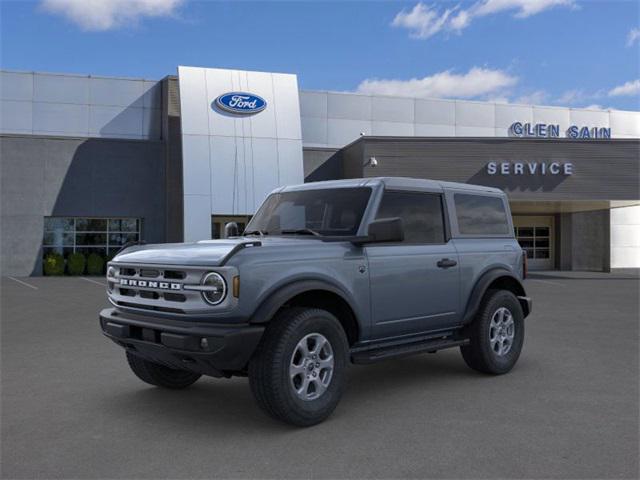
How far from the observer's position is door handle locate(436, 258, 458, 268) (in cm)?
590

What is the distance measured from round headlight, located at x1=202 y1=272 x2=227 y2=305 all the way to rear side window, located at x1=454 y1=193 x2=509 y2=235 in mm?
3010

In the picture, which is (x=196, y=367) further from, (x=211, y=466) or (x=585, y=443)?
(x=585, y=443)

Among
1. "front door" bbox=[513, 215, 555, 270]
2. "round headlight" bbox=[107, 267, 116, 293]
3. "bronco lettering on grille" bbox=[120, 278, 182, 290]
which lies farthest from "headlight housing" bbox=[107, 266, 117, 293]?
"front door" bbox=[513, 215, 555, 270]

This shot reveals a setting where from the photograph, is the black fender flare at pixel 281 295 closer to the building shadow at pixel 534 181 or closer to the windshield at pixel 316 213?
the windshield at pixel 316 213

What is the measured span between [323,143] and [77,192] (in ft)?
38.8

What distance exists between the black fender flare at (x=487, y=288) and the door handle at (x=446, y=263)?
1.48 feet

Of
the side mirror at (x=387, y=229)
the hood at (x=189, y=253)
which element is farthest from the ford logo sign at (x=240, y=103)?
the side mirror at (x=387, y=229)

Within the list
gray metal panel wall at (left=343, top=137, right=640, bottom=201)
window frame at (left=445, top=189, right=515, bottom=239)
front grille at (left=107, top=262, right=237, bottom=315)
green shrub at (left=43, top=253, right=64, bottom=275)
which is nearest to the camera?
front grille at (left=107, top=262, right=237, bottom=315)

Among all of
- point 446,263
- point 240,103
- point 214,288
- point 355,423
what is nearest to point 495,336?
point 446,263

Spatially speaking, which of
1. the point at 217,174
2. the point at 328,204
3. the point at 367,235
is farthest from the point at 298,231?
the point at 217,174

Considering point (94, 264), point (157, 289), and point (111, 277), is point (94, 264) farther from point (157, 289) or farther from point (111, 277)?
point (157, 289)

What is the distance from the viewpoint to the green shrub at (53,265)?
82.5 ft

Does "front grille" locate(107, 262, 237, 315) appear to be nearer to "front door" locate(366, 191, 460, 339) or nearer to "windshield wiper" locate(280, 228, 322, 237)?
"windshield wiper" locate(280, 228, 322, 237)

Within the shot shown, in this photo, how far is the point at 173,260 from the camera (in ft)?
15.5
